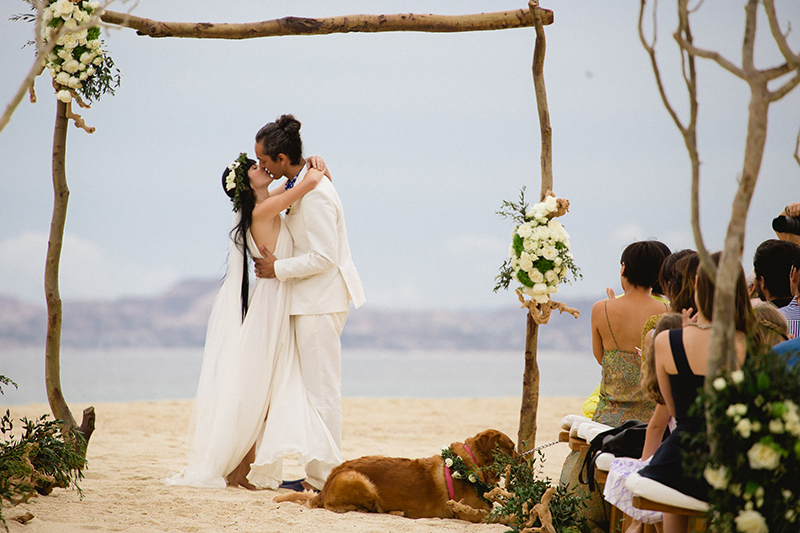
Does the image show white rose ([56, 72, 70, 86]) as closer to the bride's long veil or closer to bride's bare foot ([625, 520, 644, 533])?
the bride's long veil

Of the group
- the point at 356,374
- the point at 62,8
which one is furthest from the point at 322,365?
the point at 356,374

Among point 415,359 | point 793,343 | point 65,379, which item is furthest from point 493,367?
point 793,343

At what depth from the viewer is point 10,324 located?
34312 mm

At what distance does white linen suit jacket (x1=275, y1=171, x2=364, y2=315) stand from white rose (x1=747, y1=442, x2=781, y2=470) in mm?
3199

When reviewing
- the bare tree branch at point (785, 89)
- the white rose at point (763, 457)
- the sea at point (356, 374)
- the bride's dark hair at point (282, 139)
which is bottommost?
the sea at point (356, 374)

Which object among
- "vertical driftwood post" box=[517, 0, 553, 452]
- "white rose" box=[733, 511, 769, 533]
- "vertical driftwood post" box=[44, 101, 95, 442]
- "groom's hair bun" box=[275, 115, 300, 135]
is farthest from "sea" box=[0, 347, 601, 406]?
"white rose" box=[733, 511, 769, 533]

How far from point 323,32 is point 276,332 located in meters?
2.34

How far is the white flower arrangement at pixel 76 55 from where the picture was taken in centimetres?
488

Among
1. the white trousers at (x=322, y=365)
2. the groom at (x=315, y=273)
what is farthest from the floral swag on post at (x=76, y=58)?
the white trousers at (x=322, y=365)

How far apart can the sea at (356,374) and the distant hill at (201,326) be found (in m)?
0.93

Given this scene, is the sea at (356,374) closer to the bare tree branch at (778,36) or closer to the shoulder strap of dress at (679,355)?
the shoulder strap of dress at (679,355)

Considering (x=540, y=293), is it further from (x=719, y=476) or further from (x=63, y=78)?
(x=63, y=78)

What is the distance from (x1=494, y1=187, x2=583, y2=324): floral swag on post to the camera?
14.9 feet

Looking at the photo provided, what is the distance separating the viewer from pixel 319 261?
5035 millimetres
